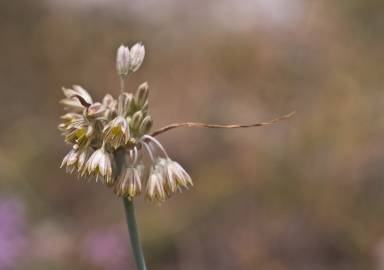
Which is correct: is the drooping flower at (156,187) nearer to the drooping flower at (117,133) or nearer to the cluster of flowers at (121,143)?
the cluster of flowers at (121,143)

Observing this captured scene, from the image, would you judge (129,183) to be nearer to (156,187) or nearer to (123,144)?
(123,144)

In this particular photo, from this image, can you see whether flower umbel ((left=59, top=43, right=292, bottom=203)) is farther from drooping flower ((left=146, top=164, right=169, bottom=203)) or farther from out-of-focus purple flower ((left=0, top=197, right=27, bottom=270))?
out-of-focus purple flower ((left=0, top=197, right=27, bottom=270))

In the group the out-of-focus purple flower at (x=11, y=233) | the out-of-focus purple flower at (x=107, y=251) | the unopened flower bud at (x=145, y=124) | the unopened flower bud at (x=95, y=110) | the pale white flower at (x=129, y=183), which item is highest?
the unopened flower bud at (x=95, y=110)

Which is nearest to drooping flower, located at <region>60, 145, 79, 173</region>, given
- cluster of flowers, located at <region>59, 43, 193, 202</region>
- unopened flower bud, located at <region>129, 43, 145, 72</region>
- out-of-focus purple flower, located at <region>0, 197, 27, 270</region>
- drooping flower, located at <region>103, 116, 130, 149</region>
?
cluster of flowers, located at <region>59, 43, 193, 202</region>

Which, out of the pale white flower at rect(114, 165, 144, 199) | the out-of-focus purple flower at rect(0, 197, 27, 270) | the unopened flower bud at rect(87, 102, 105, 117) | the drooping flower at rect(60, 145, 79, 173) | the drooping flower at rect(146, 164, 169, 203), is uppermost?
the unopened flower bud at rect(87, 102, 105, 117)

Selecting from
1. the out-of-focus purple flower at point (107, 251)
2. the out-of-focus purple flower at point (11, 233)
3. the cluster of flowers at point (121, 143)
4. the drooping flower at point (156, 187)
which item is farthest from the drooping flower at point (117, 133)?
the out-of-focus purple flower at point (107, 251)

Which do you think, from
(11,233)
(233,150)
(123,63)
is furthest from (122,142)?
(233,150)

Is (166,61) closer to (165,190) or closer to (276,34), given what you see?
(276,34)
